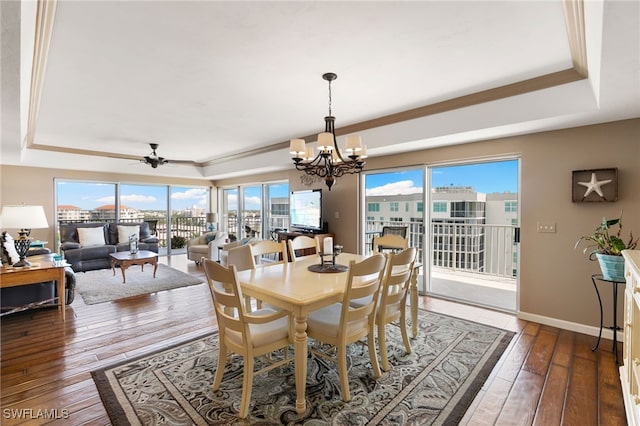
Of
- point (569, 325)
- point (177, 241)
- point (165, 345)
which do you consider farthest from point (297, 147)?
point (177, 241)

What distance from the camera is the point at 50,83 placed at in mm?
2850

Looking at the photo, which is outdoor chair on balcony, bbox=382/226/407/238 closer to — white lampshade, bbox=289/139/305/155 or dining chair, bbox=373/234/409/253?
dining chair, bbox=373/234/409/253

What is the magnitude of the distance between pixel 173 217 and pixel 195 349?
21.9ft

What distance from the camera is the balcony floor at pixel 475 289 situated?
408 centimetres

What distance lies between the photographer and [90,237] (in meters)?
6.41

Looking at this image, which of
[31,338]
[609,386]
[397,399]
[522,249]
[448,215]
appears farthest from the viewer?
[448,215]

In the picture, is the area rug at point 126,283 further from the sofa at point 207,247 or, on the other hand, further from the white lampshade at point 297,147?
the white lampshade at point 297,147

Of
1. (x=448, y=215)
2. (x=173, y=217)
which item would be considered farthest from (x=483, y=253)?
(x=173, y=217)

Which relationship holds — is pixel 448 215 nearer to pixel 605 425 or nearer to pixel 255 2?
pixel 605 425

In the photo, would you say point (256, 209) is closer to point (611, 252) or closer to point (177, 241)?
point (177, 241)

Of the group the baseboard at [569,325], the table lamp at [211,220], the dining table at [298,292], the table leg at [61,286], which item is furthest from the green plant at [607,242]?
the table lamp at [211,220]

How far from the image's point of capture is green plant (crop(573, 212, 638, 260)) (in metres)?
2.55

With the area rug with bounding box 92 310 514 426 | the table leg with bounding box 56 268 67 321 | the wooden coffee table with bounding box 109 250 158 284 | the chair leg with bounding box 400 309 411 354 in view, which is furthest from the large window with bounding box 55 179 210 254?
the chair leg with bounding box 400 309 411 354

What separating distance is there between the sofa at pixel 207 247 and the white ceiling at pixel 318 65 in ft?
8.89
